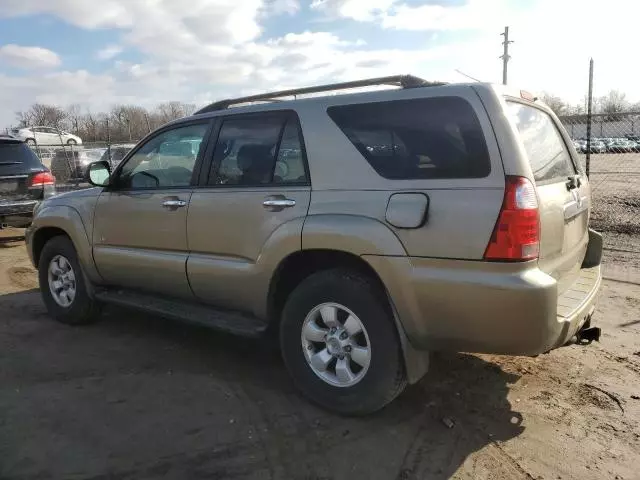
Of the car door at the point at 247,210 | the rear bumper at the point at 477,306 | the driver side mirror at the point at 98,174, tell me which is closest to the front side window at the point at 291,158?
the car door at the point at 247,210

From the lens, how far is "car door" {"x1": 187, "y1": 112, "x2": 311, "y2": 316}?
11.6 ft

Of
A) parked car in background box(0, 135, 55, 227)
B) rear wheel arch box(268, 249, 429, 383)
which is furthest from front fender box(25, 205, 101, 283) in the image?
parked car in background box(0, 135, 55, 227)

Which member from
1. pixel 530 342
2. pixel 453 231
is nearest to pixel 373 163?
pixel 453 231

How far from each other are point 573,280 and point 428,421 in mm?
1328

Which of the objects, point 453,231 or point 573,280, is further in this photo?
point 573,280

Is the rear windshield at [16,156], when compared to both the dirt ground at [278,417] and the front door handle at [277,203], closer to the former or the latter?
the dirt ground at [278,417]

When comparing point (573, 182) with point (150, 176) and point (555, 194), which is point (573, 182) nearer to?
point (555, 194)

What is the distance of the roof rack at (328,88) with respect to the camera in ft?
10.8

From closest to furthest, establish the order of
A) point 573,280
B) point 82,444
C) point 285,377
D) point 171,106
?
point 82,444 < point 573,280 < point 285,377 < point 171,106

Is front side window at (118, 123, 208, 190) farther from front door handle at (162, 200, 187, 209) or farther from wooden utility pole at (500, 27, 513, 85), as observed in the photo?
wooden utility pole at (500, 27, 513, 85)

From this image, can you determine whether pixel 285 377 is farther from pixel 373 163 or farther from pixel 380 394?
pixel 373 163

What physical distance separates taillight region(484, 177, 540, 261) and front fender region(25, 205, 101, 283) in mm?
3611

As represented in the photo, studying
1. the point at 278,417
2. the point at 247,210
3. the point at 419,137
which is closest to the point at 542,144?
the point at 419,137

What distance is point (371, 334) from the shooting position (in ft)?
10.6
